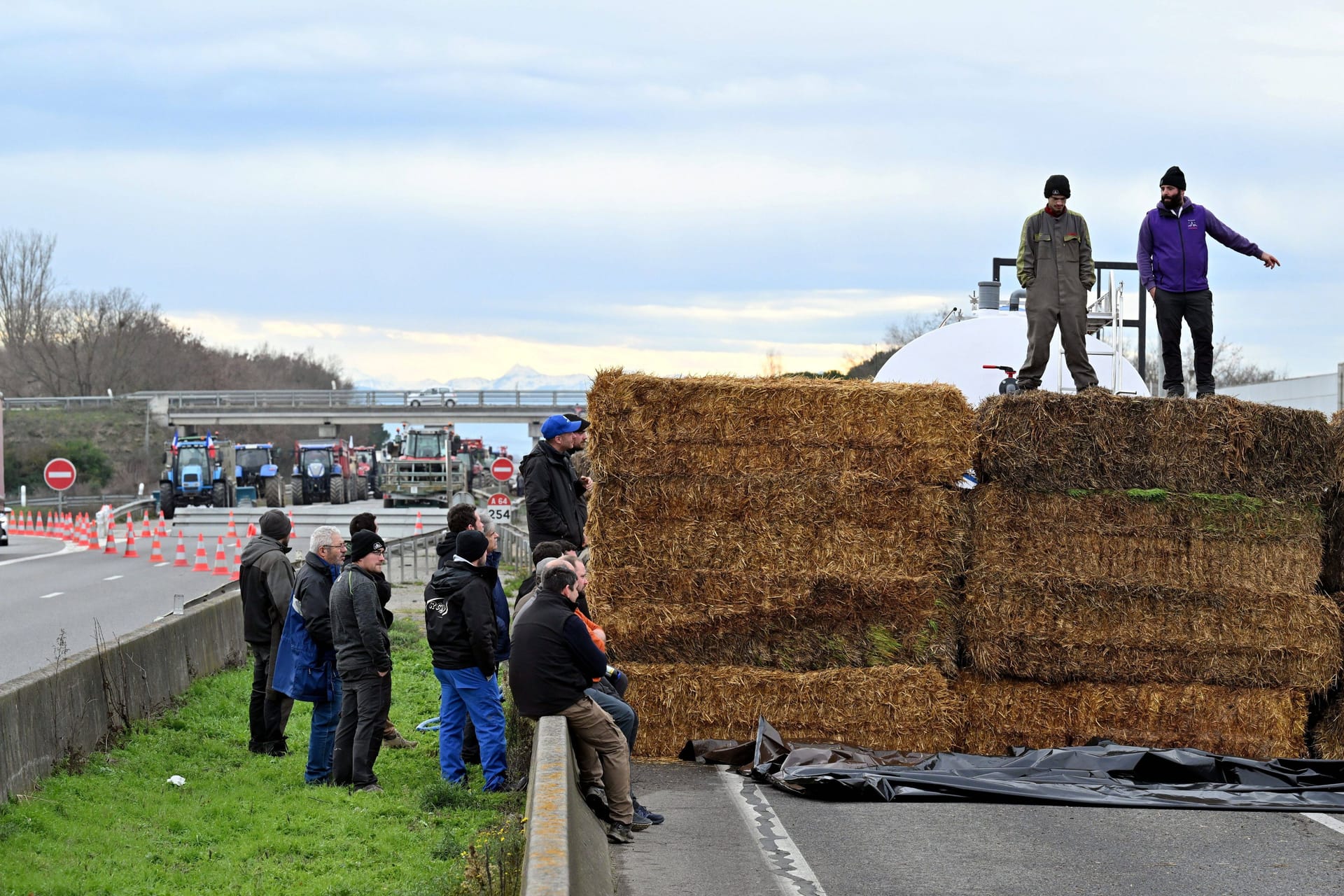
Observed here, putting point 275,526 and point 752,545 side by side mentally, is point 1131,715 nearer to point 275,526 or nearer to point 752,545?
point 752,545

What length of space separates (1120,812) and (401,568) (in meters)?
17.7

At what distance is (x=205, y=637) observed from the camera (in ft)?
45.6

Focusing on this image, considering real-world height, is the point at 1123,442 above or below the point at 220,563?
above


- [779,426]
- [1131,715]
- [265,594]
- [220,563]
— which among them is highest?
[779,426]

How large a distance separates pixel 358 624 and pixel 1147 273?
728 cm

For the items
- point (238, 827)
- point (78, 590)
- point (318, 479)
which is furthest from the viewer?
point (318, 479)

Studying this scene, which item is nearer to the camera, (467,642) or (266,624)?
(467,642)

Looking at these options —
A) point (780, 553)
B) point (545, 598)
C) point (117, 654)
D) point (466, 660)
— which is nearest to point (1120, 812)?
point (780, 553)

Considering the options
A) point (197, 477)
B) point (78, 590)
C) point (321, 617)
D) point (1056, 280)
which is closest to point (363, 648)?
point (321, 617)

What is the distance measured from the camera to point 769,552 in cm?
1038

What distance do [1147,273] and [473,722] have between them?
689cm

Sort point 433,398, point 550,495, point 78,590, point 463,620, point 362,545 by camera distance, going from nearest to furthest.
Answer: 1. point 463,620
2. point 362,545
3. point 550,495
4. point 78,590
5. point 433,398

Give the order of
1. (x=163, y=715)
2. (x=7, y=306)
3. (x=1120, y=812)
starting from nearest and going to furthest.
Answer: (x=1120, y=812) → (x=163, y=715) → (x=7, y=306)

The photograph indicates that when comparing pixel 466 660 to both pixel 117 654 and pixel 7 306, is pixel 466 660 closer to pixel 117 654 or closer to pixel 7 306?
pixel 117 654
